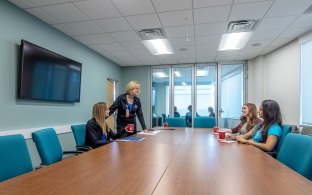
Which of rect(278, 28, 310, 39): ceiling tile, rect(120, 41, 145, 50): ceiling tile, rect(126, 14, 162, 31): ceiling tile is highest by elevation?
rect(278, 28, 310, 39): ceiling tile

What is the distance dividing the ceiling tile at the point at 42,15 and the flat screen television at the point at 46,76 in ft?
1.59

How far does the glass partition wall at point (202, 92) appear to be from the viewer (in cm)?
649

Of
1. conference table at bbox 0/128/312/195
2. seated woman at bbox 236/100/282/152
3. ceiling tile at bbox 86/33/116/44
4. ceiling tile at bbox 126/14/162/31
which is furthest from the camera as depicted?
ceiling tile at bbox 86/33/116/44

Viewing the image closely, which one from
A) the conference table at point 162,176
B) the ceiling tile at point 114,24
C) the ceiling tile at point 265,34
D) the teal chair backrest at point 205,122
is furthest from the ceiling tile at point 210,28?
the conference table at point 162,176

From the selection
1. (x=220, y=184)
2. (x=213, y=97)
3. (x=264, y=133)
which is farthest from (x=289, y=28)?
(x=220, y=184)

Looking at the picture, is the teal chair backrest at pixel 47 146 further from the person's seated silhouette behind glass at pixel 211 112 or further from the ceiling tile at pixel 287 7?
the person's seated silhouette behind glass at pixel 211 112

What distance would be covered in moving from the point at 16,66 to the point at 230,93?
5838mm

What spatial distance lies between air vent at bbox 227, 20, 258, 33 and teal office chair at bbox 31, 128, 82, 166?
316cm

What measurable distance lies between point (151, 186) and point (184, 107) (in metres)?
5.99

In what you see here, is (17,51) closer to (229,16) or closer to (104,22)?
(104,22)

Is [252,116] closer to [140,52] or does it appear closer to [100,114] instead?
[100,114]

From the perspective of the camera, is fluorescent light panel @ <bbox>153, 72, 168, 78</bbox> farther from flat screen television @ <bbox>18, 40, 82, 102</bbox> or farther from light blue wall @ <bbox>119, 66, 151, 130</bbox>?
flat screen television @ <bbox>18, 40, 82, 102</bbox>

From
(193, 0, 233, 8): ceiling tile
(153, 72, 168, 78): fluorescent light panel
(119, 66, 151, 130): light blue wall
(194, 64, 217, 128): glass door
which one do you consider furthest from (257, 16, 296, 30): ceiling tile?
(153, 72, 168, 78): fluorescent light panel

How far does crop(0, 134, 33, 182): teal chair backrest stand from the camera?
4.46 feet
